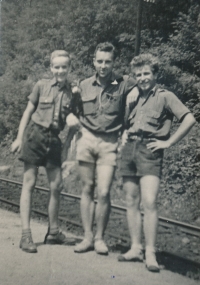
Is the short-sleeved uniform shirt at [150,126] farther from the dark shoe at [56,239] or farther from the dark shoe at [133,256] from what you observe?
A: the dark shoe at [56,239]

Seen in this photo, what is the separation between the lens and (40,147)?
126 inches

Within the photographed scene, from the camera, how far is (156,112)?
Result: 113 inches

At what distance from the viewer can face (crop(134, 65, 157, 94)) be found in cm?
286

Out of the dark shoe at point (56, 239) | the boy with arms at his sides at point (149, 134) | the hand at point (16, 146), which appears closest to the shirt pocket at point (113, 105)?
the boy with arms at his sides at point (149, 134)

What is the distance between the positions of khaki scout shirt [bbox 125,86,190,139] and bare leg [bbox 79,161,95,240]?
0.51m

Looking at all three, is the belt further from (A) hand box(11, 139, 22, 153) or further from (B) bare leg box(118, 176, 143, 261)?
(A) hand box(11, 139, 22, 153)

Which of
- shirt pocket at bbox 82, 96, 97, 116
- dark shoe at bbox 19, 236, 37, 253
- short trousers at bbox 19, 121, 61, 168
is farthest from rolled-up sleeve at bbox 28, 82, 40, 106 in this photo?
dark shoe at bbox 19, 236, 37, 253

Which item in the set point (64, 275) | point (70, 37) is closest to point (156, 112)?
point (64, 275)

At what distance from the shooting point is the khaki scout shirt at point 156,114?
9.36ft

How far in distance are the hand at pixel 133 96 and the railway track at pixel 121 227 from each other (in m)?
1.45

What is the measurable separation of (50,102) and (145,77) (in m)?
0.83

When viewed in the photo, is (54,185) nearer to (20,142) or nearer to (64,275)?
(20,142)

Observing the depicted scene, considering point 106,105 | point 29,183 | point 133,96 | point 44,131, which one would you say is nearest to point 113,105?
point 106,105

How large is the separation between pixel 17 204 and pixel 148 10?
390 centimetres
